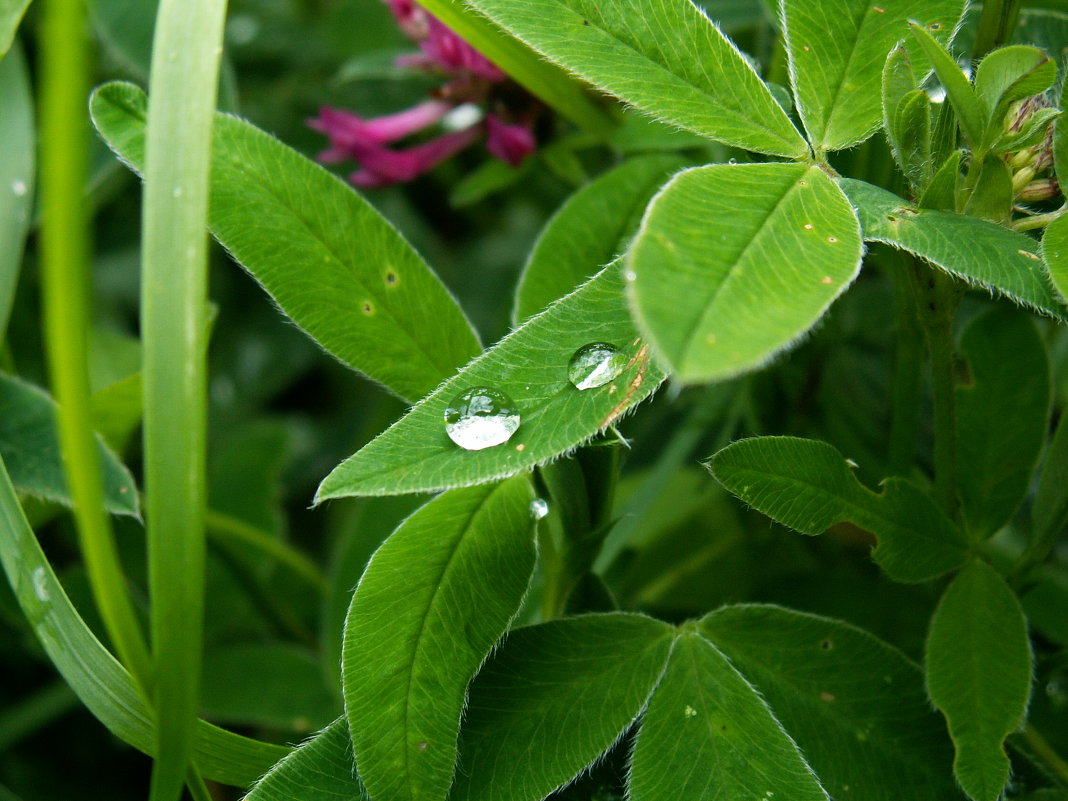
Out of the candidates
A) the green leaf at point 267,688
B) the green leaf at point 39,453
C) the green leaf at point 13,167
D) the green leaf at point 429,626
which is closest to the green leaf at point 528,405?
the green leaf at point 429,626

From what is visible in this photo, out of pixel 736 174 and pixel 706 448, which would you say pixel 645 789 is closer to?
pixel 736 174

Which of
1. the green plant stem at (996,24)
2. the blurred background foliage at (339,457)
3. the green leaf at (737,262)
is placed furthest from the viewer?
the blurred background foliage at (339,457)

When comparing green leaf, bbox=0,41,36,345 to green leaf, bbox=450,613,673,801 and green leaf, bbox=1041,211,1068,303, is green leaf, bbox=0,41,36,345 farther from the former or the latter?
Answer: green leaf, bbox=1041,211,1068,303

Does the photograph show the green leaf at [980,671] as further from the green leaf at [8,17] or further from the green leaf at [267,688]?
the green leaf at [8,17]

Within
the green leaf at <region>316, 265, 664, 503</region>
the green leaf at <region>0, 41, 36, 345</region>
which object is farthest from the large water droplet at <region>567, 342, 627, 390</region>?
the green leaf at <region>0, 41, 36, 345</region>

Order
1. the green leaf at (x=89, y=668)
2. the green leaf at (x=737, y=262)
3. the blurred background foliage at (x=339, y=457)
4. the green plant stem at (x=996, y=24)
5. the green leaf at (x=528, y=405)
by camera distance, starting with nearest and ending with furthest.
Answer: the green leaf at (x=737, y=262) → the green leaf at (x=528, y=405) → the green leaf at (x=89, y=668) → the green plant stem at (x=996, y=24) → the blurred background foliage at (x=339, y=457)

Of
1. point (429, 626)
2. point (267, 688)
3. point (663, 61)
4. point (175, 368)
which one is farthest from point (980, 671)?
point (267, 688)

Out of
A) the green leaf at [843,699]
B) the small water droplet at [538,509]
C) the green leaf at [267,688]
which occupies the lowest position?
the green leaf at [267,688]
